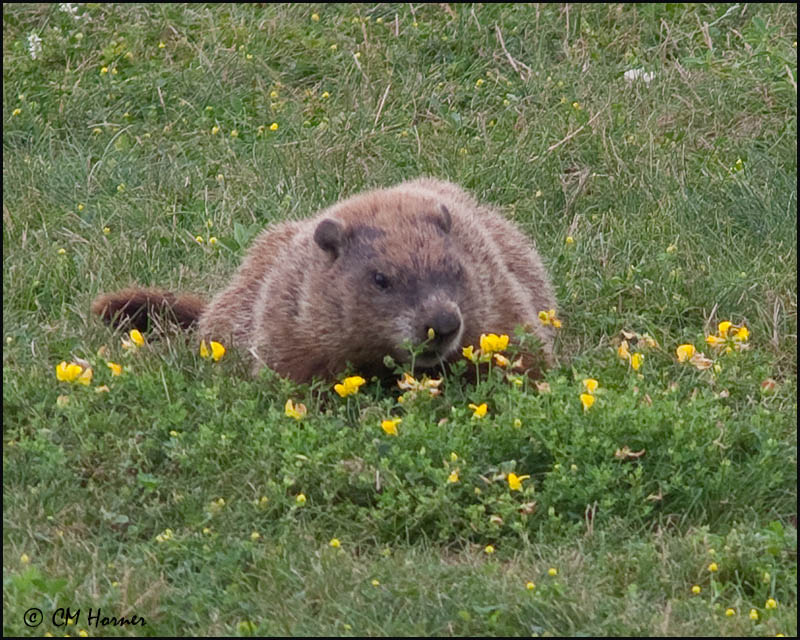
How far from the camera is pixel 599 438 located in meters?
5.41

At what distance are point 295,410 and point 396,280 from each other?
2.26ft

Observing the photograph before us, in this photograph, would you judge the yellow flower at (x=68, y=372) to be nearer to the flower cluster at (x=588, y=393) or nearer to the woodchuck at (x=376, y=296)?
the woodchuck at (x=376, y=296)

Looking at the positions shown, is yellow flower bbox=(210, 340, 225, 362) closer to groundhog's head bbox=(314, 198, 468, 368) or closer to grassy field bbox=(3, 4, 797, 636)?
grassy field bbox=(3, 4, 797, 636)

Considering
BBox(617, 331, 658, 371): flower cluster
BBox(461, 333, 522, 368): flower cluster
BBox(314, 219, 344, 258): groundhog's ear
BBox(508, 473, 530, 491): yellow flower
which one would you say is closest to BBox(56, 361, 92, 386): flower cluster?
BBox(314, 219, 344, 258): groundhog's ear

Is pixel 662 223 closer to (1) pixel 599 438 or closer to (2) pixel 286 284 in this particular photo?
(2) pixel 286 284

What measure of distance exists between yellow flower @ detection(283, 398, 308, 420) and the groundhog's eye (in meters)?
0.61

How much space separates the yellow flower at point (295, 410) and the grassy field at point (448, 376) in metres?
0.03

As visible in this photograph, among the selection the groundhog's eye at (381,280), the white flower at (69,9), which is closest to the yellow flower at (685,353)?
the groundhog's eye at (381,280)

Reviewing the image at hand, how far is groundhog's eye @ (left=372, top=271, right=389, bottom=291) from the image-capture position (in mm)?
6195

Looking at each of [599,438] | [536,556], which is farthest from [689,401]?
[536,556]

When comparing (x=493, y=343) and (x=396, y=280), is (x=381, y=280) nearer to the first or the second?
(x=396, y=280)

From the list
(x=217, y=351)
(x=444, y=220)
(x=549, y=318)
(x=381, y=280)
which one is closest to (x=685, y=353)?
(x=549, y=318)

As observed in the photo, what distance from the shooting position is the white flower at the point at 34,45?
965 cm

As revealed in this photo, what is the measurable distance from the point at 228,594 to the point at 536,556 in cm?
Answer: 102
